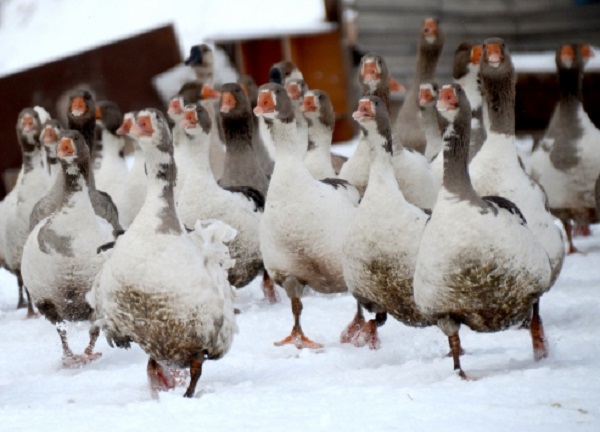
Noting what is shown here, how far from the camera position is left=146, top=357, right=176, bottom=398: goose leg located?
629 centimetres

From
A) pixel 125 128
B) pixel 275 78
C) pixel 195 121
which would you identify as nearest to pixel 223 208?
pixel 195 121

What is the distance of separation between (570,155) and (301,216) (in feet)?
11.1

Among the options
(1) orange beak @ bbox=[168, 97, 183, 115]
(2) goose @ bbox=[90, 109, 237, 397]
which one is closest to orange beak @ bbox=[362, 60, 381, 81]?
(1) orange beak @ bbox=[168, 97, 183, 115]

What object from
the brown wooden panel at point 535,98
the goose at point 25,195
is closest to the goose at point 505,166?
the goose at point 25,195

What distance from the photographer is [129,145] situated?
17.6 meters

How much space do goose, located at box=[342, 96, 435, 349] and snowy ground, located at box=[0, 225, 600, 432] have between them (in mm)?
383

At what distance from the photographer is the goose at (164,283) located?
19.1 ft

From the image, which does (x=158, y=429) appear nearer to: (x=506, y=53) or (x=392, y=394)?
(x=392, y=394)

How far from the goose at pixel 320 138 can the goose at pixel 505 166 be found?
1.86 meters

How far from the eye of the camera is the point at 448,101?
627 cm

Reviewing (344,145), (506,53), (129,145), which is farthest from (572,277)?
(129,145)

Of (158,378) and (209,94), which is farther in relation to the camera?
(209,94)

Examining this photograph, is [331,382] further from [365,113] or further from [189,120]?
[189,120]

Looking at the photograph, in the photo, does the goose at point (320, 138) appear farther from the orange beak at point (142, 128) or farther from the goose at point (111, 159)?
the orange beak at point (142, 128)
